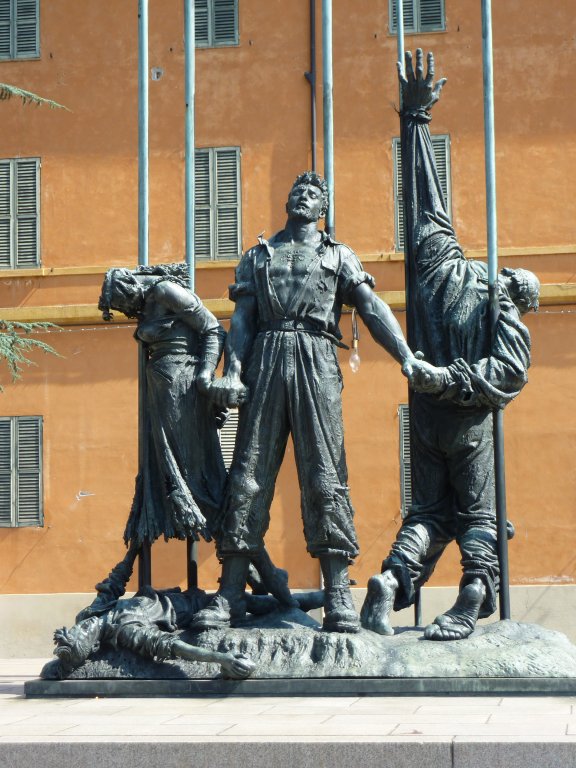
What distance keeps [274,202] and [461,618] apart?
12324 mm

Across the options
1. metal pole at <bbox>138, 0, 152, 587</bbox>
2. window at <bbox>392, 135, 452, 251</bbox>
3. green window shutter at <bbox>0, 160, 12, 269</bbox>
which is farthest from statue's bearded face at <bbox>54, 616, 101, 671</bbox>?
green window shutter at <bbox>0, 160, 12, 269</bbox>

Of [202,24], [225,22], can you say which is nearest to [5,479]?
[202,24]

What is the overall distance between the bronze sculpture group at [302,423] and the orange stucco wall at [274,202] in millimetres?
9869

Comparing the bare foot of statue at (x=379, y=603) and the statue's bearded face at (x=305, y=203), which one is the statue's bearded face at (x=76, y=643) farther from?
the statue's bearded face at (x=305, y=203)

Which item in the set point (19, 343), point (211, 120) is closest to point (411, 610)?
point (19, 343)

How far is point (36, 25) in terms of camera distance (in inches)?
843

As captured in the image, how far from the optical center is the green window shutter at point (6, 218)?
2111 centimetres

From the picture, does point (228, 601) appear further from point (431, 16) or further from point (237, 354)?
point (431, 16)

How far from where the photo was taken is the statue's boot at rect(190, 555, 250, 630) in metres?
8.79

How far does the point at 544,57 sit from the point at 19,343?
25.6 ft

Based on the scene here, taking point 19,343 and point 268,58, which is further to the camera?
point 268,58

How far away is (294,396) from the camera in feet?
29.4

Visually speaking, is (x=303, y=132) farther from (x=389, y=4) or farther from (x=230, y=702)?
(x=230, y=702)

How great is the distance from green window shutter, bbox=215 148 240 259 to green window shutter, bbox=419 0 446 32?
2883 millimetres
